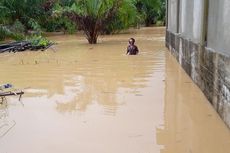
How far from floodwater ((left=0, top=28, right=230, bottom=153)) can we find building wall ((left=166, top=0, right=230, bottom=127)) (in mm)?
213

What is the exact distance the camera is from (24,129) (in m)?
4.83

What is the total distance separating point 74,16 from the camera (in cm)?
1617

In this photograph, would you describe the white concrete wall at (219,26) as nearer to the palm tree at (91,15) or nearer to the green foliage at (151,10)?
the palm tree at (91,15)

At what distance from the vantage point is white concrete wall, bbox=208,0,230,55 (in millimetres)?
4773

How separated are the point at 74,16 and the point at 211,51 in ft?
36.9

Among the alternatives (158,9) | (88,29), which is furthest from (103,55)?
(158,9)

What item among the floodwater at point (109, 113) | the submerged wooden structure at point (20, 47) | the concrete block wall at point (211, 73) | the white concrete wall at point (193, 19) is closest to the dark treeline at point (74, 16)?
the submerged wooden structure at point (20, 47)

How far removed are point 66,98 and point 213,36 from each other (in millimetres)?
2613

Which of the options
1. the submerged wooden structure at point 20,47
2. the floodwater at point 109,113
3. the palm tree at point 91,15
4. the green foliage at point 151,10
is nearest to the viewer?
the floodwater at point 109,113

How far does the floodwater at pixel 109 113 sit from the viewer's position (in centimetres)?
419

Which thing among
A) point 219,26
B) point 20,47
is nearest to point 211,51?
point 219,26

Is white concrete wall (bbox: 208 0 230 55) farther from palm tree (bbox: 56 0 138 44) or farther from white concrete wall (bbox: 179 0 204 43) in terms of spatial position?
palm tree (bbox: 56 0 138 44)

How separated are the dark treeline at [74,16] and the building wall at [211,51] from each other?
27.9 feet

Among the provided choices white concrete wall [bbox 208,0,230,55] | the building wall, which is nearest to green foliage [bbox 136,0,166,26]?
the building wall
